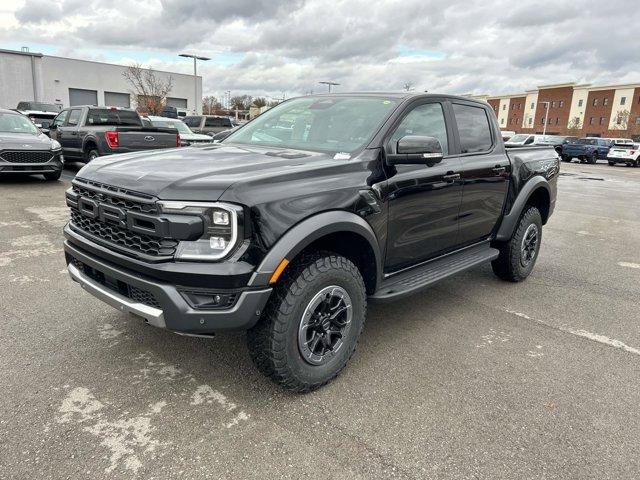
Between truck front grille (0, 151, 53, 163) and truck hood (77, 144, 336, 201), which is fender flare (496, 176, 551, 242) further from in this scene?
truck front grille (0, 151, 53, 163)

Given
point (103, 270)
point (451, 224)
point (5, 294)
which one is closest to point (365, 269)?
point (451, 224)

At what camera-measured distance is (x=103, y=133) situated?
10797 mm

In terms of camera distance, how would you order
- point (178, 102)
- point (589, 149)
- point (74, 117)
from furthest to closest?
point (178, 102) → point (589, 149) → point (74, 117)

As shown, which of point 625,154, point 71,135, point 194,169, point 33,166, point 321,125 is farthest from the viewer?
point 625,154

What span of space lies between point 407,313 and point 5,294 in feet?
11.7

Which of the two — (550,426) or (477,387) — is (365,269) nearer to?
(477,387)

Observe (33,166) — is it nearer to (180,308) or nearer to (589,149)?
(180,308)

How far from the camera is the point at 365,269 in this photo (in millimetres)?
3281

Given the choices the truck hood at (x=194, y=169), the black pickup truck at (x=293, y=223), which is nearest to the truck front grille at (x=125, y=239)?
the black pickup truck at (x=293, y=223)

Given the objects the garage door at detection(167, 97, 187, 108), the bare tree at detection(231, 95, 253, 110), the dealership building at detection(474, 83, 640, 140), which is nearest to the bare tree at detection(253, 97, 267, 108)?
the bare tree at detection(231, 95, 253, 110)

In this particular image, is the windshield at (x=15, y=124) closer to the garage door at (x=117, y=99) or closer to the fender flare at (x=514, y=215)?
the fender flare at (x=514, y=215)

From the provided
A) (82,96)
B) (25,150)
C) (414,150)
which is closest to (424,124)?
(414,150)

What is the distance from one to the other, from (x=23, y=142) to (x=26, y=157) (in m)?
0.30

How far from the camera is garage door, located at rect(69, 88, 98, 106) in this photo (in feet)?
151
